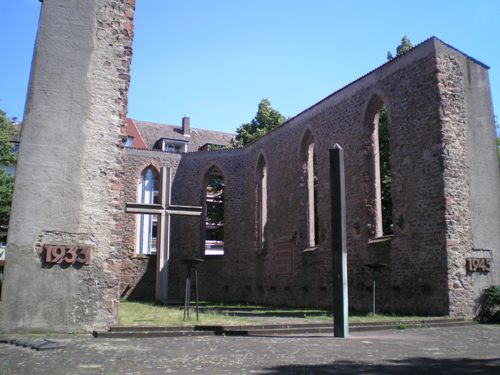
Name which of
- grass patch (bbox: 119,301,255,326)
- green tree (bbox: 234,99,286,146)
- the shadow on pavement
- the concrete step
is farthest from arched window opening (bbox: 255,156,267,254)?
the shadow on pavement

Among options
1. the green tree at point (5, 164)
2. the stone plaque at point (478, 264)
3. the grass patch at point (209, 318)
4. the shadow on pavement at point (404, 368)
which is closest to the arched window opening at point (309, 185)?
the grass patch at point (209, 318)

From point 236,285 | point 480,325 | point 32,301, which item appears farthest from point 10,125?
point 480,325

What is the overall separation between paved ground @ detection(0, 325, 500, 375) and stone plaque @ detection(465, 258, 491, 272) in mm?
3791

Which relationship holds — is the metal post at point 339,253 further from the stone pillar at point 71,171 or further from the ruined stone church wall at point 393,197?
the ruined stone church wall at point 393,197

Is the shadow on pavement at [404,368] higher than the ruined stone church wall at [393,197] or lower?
lower

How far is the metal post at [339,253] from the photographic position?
8453 mm

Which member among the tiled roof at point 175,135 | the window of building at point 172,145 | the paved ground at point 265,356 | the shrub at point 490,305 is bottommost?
the paved ground at point 265,356

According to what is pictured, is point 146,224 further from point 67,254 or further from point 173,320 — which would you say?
point 67,254

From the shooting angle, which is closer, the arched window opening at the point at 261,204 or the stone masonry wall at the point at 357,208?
the stone masonry wall at the point at 357,208

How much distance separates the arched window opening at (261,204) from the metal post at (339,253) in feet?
42.8

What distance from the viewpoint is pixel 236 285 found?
23.3 meters

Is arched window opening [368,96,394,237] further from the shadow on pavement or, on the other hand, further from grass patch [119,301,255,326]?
the shadow on pavement

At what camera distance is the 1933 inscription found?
30.3 ft

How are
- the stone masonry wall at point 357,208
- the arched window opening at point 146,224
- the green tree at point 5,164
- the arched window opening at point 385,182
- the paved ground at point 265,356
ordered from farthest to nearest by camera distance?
the arched window opening at point 146,224 < the green tree at point 5,164 < the arched window opening at point 385,182 < the stone masonry wall at point 357,208 < the paved ground at point 265,356
